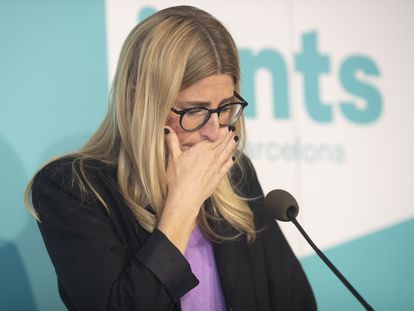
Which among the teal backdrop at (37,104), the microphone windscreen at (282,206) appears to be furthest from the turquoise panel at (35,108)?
the microphone windscreen at (282,206)

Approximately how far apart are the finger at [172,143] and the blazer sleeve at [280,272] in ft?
1.12

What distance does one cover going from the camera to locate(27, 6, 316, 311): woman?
112 centimetres

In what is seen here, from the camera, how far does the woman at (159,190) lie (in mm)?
1121

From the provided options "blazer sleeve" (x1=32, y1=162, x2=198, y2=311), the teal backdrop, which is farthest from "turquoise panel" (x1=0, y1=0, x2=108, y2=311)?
"blazer sleeve" (x1=32, y1=162, x2=198, y2=311)

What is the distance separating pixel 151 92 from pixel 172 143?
12 cm

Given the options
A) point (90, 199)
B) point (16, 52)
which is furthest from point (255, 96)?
point (90, 199)

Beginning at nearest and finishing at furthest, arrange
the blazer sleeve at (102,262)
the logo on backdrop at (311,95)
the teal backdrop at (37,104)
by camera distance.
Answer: the blazer sleeve at (102,262) < the teal backdrop at (37,104) < the logo on backdrop at (311,95)

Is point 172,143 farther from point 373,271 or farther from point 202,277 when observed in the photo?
point 373,271

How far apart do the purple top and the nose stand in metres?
0.23

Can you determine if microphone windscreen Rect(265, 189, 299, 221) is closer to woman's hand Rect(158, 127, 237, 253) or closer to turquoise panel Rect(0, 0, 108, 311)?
woman's hand Rect(158, 127, 237, 253)

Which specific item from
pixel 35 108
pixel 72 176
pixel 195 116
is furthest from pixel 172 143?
pixel 35 108

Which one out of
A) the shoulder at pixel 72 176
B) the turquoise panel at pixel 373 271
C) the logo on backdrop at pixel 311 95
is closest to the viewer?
the shoulder at pixel 72 176

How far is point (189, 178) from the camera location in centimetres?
122

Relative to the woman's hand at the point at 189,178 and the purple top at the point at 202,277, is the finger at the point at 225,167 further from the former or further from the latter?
the purple top at the point at 202,277
